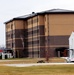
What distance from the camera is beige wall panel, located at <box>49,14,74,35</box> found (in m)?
100

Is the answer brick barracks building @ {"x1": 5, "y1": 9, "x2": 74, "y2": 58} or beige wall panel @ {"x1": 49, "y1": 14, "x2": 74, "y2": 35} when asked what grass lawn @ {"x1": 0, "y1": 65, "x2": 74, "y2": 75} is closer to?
brick barracks building @ {"x1": 5, "y1": 9, "x2": 74, "y2": 58}

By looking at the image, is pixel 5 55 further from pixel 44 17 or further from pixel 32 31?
pixel 44 17

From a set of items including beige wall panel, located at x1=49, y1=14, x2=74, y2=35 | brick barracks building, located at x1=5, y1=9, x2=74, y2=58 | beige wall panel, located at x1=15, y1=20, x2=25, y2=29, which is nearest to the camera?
beige wall panel, located at x1=49, y1=14, x2=74, y2=35

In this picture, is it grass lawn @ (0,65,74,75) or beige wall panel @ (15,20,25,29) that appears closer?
grass lawn @ (0,65,74,75)

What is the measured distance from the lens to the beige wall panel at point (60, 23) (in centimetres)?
10012

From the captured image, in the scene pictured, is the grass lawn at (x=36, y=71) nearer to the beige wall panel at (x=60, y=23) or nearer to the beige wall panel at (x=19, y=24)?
the beige wall panel at (x=60, y=23)

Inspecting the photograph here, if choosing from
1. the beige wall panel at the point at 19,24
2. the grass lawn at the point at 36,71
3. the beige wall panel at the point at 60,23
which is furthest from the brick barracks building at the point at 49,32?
the grass lawn at the point at 36,71

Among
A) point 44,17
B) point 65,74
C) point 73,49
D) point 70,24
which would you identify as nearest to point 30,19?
point 44,17

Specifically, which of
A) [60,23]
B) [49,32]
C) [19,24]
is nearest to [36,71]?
[60,23]

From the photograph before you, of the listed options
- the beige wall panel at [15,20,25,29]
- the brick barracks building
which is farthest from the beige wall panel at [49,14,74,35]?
the beige wall panel at [15,20,25,29]

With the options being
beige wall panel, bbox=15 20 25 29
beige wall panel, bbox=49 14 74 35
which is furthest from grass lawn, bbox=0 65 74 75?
beige wall panel, bbox=15 20 25 29

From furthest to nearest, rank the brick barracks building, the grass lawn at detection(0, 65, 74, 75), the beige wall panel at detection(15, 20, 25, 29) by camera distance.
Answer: the beige wall panel at detection(15, 20, 25, 29)
the brick barracks building
the grass lawn at detection(0, 65, 74, 75)

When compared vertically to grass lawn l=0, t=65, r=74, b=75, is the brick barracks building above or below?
above

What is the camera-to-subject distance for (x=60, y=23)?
100250 mm
